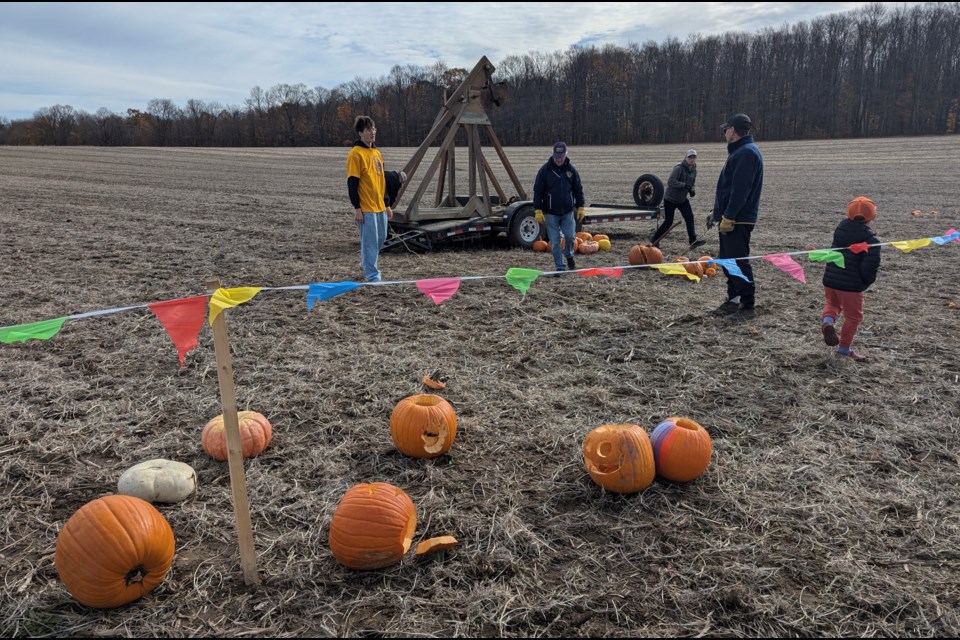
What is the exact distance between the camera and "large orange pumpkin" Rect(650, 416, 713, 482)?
371 cm

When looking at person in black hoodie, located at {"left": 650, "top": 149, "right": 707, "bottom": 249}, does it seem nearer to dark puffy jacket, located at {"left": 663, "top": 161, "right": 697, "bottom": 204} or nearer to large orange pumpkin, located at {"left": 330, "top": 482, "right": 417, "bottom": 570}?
dark puffy jacket, located at {"left": 663, "top": 161, "right": 697, "bottom": 204}

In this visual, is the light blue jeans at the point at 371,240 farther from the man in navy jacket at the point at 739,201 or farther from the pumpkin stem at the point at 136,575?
the pumpkin stem at the point at 136,575

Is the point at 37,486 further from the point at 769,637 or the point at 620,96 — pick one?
the point at 620,96

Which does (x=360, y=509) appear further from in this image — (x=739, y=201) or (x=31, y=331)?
(x=739, y=201)

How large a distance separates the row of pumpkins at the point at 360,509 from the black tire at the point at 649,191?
36.5 feet

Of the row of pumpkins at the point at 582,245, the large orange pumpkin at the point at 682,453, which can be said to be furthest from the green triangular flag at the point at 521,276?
the row of pumpkins at the point at 582,245

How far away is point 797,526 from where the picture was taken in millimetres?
3346

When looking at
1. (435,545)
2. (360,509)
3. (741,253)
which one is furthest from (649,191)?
(360,509)

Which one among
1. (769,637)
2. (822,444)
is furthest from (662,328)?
(769,637)

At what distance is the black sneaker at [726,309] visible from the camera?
24.3ft

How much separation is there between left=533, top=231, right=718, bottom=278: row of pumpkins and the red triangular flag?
567 cm

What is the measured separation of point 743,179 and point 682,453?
15.0ft

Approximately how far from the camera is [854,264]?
5.57 meters

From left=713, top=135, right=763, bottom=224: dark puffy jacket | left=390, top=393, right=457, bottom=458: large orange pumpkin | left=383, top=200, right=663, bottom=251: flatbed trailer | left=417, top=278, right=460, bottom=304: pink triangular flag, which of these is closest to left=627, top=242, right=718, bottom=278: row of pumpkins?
left=383, top=200, right=663, bottom=251: flatbed trailer
